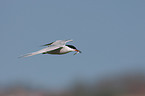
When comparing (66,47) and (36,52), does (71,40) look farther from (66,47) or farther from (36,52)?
(36,52)

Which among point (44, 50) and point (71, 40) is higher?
point (71, 40)

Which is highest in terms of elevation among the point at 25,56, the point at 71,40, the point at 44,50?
the point at 71,40

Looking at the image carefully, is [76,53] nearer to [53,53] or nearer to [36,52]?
[53,53]

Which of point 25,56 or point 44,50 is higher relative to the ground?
point 44,50

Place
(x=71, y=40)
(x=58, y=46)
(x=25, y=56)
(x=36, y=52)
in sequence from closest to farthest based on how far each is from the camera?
(x=25, y=56), (x=36, y=52), (x=58, y=46), (x=71, y=40)

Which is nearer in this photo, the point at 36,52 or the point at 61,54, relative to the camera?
the point at 36,52

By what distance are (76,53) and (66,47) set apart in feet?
1.15

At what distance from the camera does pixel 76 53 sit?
6469 millimetres

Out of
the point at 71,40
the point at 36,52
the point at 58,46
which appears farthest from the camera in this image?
the point at 71,40

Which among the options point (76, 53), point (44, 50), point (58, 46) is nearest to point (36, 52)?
point (44, 50)

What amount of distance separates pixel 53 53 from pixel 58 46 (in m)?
0.24

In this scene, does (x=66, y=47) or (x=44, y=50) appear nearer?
(x=44, y=50)

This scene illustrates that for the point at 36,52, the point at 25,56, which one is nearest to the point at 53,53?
the point at 36,52

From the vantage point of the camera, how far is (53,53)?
20.5 feet
